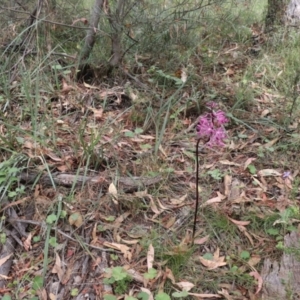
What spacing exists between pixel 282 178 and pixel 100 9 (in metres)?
1.87

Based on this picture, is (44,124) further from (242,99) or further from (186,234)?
(242,99)

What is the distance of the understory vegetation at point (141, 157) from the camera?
7.37 ft

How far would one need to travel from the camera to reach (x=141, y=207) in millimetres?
2545

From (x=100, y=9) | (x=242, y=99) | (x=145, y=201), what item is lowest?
(x=145, y=201)

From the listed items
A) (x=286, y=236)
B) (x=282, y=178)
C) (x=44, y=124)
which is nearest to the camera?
(x=286, y=236)

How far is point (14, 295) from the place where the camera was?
216cm

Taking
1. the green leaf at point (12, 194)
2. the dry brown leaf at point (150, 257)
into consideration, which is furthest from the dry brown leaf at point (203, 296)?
the green leaf at point (12, 194)

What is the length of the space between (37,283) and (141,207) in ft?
2.27

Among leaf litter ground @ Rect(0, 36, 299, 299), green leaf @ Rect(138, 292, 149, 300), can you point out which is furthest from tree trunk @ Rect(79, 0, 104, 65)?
green leaf @ Rect(138, 292, 149, 300)

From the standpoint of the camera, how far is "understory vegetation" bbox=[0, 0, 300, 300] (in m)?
2.25

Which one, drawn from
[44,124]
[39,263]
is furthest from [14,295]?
[44,124]

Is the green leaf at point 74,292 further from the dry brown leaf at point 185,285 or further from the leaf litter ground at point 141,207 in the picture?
the dry brown leaf at point 185,285

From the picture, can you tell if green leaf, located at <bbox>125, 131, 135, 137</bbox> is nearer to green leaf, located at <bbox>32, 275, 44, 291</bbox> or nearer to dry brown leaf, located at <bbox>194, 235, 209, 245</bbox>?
dry brown leaf, located at <bbox>194, 235, 209, 245</bbox>

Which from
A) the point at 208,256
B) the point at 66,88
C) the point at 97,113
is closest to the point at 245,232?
the point at 208,256
